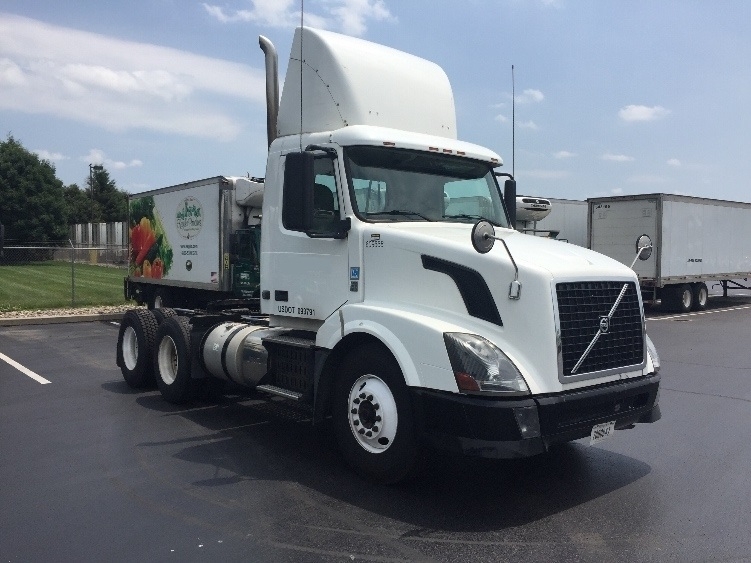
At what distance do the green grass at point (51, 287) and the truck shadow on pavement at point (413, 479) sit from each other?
13929 millimetres

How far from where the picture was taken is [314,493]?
527 cm

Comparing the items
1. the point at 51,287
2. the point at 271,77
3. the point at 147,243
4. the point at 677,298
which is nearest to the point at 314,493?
the point at 271,77

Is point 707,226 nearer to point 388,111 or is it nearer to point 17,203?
point 388,111

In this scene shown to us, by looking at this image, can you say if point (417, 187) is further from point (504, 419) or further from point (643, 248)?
point (504, 419)

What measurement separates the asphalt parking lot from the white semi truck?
51 centimetres

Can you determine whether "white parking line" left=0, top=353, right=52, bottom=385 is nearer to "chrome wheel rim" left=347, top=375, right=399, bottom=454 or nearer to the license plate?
"chrome wheel rim" left=347, top=375, right=399, bottom=454

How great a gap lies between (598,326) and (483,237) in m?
1.14

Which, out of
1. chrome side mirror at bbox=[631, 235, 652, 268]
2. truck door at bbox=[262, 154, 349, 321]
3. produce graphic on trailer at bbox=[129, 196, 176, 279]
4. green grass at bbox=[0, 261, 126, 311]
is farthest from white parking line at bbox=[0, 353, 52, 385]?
chrome side mirror at bbox=[631, 235, 652, 268]

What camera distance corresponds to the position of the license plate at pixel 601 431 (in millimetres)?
5047

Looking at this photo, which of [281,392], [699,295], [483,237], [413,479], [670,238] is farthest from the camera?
[699,295]

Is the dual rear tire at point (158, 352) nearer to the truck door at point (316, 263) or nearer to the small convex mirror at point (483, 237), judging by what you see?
the truck door at point (316, 263)

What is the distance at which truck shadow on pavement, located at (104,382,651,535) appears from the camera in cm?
496

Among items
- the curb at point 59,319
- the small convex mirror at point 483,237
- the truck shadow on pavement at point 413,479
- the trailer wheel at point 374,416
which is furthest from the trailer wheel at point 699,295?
the small convex mirror at point 483,237

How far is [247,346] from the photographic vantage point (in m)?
7.05
